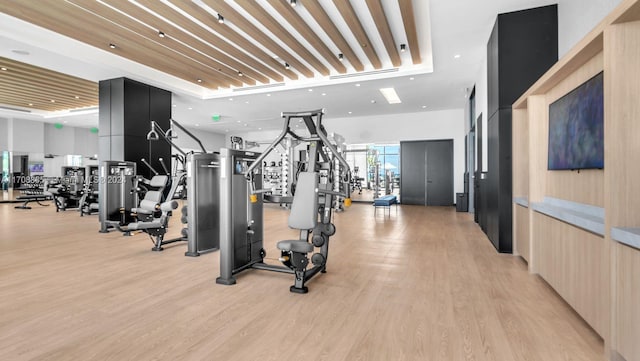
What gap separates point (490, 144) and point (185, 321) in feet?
16.8

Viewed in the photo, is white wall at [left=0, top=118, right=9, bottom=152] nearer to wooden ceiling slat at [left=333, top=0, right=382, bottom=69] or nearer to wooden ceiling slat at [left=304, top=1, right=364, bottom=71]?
wooden ceiling slat at [left=304, top=1, right=364, bottom=71]

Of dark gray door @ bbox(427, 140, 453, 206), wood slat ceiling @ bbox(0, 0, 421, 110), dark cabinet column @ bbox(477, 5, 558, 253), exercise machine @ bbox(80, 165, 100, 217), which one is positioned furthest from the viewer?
dark gray door @ bbox(427, 140, 453, 206)

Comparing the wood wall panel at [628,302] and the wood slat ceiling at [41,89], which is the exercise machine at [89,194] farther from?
the wood wall panel at [628,302]

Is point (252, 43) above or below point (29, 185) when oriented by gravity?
above

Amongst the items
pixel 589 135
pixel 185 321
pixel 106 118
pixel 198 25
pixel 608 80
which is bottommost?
pixel 185 321

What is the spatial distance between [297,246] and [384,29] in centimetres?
425

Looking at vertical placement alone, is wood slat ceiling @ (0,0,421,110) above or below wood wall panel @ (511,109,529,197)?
above

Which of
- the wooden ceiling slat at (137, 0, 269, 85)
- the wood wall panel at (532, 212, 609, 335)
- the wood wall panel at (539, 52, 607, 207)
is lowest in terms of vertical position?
the wood wall panel at (532, 212, 609, 335)

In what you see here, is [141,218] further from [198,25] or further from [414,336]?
[414,336]

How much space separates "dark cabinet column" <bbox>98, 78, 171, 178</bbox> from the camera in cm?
783

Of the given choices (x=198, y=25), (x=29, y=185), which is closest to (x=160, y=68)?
(x=198, y=25)

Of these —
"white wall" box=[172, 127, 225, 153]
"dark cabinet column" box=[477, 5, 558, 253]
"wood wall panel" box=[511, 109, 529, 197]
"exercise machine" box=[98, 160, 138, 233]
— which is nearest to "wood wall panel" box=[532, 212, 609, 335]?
"wood wall panel" box=[511, 109, 529, 197]

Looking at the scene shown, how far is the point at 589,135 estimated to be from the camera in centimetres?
263

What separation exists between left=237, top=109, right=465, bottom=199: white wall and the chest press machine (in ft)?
25.0
